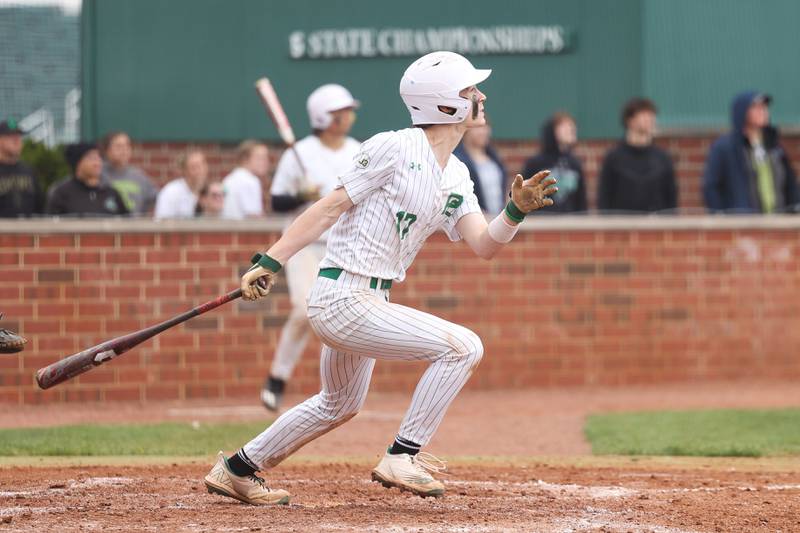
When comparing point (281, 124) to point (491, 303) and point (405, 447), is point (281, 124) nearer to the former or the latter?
point (491, 303)

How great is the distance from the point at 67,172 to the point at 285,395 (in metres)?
3.71

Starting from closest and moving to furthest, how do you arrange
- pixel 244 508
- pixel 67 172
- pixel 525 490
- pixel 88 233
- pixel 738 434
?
pixel 244 508
pixel 525 490
pixel 738 434
pixel 88 233
pixel 67 172

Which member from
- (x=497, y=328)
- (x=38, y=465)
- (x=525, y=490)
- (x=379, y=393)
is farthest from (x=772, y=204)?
(x=38, y=465)

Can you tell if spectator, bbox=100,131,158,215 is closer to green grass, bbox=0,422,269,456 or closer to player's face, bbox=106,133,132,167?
player's face, bbox=106,133,132,167

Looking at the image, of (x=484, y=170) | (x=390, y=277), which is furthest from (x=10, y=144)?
(x=390, y=277)

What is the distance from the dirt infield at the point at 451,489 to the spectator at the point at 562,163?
2.55m

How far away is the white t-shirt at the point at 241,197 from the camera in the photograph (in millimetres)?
13297

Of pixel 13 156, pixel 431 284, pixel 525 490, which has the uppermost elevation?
pixel 13 156

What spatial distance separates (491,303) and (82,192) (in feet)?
11.9

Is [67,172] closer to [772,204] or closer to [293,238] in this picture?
[772,204]

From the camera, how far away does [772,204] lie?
13.6 metres

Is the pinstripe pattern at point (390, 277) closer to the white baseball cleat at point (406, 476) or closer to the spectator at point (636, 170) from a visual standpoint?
the white baseball cleat at point (406, 476)

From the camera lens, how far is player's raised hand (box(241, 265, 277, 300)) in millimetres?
6461

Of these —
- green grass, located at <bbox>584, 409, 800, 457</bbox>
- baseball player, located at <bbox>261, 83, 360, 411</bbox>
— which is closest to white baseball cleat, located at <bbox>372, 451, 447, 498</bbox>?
green grass, located at <bbox>584, 409, 800, 457</bbox>
